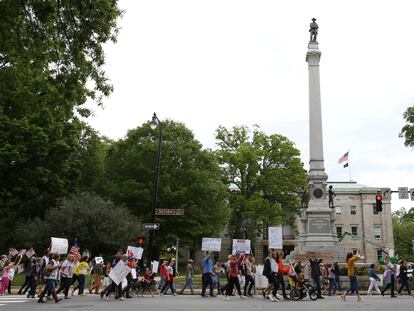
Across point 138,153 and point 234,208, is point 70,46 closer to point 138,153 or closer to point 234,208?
point 138,153

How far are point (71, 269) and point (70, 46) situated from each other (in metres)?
7.71

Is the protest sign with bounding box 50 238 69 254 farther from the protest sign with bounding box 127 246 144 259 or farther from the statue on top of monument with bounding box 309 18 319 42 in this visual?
the statue on top of monument with bounding box 309 18 319 42

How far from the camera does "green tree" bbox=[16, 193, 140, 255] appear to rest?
3250cm

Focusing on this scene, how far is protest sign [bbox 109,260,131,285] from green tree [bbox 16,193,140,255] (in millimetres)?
16042

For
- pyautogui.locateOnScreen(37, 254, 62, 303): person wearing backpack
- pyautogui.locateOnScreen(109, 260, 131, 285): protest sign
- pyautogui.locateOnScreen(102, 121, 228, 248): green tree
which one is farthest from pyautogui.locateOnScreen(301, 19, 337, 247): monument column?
pyautogui.locateOnScreen(37, 254, 62, 303): person wearing backpack

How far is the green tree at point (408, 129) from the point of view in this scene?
100 feet

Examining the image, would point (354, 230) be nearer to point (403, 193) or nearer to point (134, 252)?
point (403, 193)

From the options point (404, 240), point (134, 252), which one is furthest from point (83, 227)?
point (404, 240)

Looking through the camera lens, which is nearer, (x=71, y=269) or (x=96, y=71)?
(x=96, y=71)

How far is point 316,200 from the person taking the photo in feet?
110

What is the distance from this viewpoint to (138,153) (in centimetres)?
4303

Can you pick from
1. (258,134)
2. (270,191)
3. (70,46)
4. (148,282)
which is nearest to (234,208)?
(270,191)

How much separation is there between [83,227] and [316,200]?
16.2 metres

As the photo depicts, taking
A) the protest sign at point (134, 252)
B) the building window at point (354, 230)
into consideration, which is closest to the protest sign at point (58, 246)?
the protest sign at point (134, 252)
